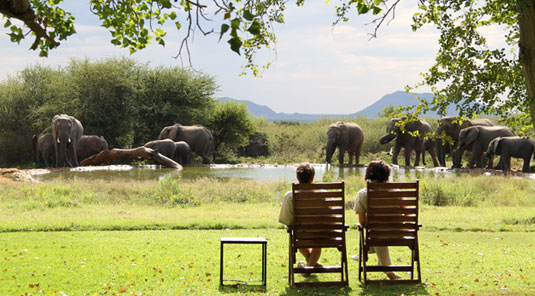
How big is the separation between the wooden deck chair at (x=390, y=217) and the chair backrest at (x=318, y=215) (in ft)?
1.07

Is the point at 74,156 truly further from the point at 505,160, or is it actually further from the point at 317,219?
the point at 317,219

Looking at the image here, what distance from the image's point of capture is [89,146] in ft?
109

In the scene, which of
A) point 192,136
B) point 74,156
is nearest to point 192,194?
point 74,156

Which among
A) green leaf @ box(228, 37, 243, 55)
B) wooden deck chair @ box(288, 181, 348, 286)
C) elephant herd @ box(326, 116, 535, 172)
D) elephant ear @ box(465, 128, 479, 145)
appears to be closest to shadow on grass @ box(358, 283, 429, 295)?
wooden deck chair @ box(288, 181, 348, 286)

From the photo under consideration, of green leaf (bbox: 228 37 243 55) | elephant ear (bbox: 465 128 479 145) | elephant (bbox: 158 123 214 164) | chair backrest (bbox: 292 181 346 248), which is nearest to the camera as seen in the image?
green leaf (bbox: 228 37 243 55)

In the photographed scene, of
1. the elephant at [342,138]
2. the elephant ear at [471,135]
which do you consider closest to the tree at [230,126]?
the elephant at [342,138]

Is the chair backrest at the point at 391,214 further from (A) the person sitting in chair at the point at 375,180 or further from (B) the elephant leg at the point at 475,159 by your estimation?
(B) the elephant leg at the point at 475,159

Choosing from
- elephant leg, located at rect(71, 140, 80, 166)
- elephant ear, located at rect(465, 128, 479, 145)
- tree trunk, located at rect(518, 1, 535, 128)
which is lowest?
elephant leg, located at rect(71, 140, 80, 166)

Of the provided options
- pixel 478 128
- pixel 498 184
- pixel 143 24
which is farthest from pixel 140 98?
pixel 143 24

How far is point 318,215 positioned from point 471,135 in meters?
25.0

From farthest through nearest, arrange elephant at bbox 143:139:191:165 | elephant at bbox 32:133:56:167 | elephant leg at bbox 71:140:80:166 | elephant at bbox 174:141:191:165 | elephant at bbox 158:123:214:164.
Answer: elephant at bbox 158:123:214:164 → elephant at bbox 174:141:191:165 → elephant at bbox 32:133:56:167 → elephant at bbox 143:139:191:165 → elephant leg at bbox 71:140:80:166

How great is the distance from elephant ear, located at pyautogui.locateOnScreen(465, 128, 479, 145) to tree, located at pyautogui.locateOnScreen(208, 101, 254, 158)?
696 inches

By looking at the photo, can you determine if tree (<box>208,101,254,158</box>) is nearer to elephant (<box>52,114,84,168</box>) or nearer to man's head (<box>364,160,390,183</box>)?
elephant (<box>52,114,84,168</box>)

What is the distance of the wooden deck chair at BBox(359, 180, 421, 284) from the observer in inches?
255
